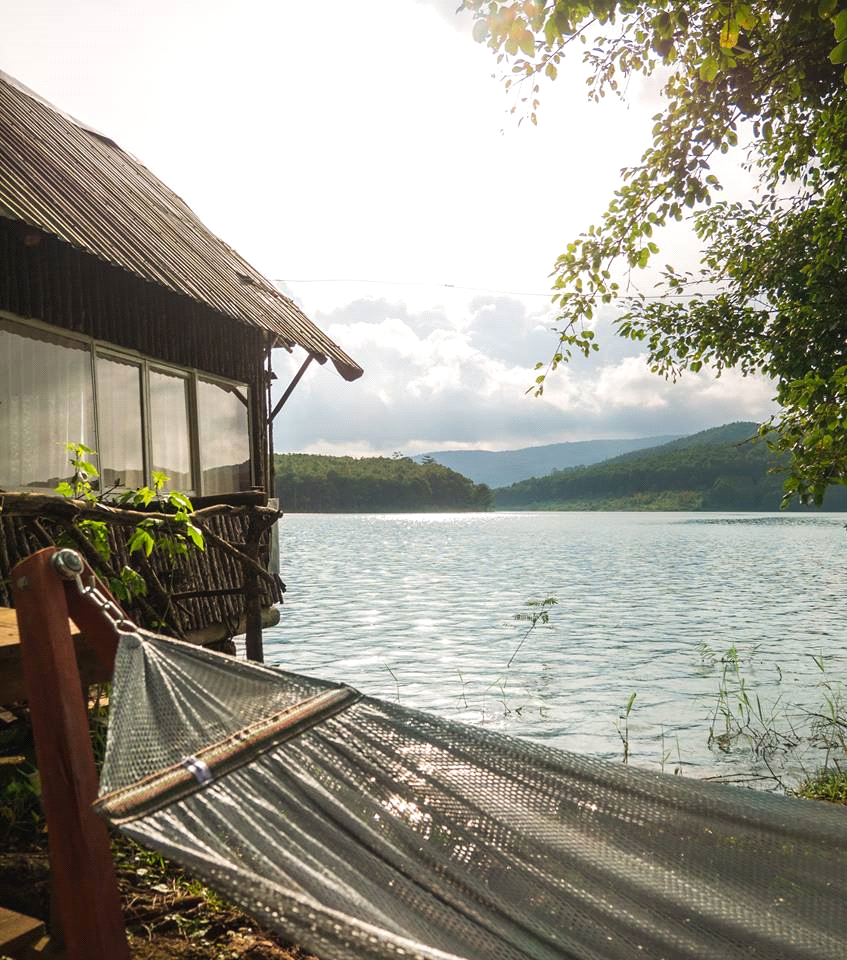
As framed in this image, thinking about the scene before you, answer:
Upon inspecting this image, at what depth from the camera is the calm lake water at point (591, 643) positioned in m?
10.3

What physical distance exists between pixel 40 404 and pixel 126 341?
1174mm

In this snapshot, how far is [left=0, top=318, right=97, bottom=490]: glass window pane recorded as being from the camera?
595 cm

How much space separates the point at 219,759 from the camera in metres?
1.72

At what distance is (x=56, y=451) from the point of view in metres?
6.41

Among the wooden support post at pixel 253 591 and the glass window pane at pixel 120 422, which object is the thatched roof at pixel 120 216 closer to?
the glass window pane at pixel 120 422

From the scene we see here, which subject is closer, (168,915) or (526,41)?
(168,915)

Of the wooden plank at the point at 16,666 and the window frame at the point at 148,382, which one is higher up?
the window frame at the point at 148,382

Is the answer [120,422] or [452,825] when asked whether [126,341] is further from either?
[452,825]

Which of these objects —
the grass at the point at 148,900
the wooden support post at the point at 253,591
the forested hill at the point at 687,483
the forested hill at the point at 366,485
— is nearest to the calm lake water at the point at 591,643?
the wooden support post at the point at 253,591

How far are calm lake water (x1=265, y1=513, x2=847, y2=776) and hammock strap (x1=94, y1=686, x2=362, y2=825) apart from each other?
648 centimetres

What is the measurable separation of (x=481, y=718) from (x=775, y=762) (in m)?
3.81

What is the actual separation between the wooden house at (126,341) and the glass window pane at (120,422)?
1 centimetres

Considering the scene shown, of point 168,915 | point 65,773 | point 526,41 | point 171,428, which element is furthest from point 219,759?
point 171,428

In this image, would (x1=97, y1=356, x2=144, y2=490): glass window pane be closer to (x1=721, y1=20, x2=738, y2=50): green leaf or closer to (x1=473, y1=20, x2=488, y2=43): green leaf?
(x1=473, y1=20, x2=488, y2=43): green leaf
